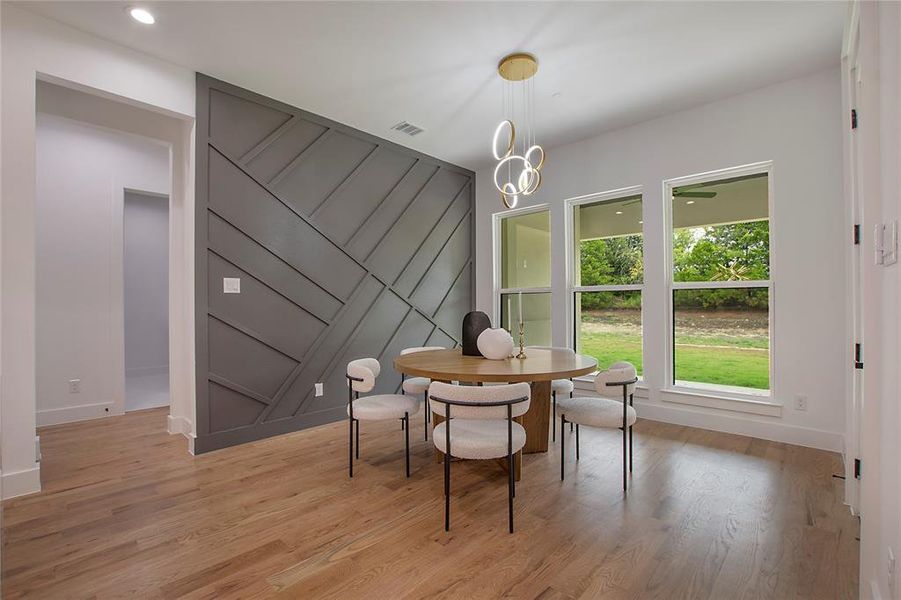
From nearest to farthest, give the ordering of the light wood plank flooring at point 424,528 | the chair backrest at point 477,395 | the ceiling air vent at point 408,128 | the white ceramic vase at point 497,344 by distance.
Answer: the light wood plank flooring at point 424,528 → the chair backrest at point 477,395 → the white ceramic vase at point 497,344 → the ceiling air vent at point 408,128

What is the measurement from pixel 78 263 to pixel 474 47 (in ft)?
14.6

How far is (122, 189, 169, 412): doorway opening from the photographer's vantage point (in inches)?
240

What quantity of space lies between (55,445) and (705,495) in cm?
491

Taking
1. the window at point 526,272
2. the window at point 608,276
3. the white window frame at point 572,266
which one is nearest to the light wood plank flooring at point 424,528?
the window at point 608,276

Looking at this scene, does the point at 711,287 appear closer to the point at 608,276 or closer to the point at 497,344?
the point at 608,276

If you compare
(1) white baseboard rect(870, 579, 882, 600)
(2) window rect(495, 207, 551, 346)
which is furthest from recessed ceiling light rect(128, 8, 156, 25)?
(1) white baseboard rect(870, 579, 882, 600)

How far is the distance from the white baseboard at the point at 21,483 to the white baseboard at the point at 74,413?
72.5 inches

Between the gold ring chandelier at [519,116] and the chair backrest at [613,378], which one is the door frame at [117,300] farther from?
the chair backrest at [613,378]

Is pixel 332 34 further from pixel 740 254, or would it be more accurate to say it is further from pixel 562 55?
pixel 740 254

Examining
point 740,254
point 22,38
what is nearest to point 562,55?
point 740,254

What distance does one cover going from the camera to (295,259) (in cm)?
385

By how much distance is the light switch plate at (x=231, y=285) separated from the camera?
11.2 feet

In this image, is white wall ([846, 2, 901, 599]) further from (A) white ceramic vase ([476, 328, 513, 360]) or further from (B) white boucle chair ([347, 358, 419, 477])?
(B) white boucle chair ([347, 358, 419, 477])

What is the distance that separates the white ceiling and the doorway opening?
395 centimetres
